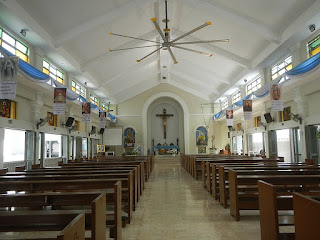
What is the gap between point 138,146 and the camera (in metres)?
19.8

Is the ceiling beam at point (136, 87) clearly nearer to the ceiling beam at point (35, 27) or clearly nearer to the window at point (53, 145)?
the window at point (53, 145)

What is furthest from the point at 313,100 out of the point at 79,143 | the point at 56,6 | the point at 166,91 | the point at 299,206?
the point at 166,91

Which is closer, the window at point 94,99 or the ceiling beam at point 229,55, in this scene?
A: the ceiling beam at point 229,55

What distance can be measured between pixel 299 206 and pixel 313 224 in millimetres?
205

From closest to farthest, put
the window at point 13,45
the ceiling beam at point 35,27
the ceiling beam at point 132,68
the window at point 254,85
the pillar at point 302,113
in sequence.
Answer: the ceiling beam at point 35,27 → the window at point 13,45 → the pillar at point 302,113 → the window at point 254,85 → the ceiling beam at point 132,68

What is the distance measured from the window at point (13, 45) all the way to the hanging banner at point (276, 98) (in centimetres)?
854

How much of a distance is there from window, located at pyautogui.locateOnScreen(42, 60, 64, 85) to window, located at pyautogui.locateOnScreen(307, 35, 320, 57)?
31.7 ft

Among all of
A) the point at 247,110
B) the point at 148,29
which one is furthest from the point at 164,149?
the point at 148,29

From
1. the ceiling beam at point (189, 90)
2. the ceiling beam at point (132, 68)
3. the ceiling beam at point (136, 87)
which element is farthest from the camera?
the ceiling beam at point (189, 90)

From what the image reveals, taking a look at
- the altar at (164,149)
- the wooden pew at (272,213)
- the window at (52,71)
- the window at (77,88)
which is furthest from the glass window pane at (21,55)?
the altar at (164,149)

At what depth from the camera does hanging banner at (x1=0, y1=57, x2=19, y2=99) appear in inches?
227

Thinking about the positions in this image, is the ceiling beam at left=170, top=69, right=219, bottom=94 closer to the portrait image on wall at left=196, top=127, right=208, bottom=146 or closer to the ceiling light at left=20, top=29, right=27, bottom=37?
the portrait image on wall at left=196, top=127, right=208, bottom=146

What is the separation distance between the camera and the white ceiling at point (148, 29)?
24.9 ft

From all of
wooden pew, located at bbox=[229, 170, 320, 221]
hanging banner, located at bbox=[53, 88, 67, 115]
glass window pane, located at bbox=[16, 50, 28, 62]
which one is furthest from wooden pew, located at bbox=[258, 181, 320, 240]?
glass window pane, located at bbox=[16, 50, 28, 62]
